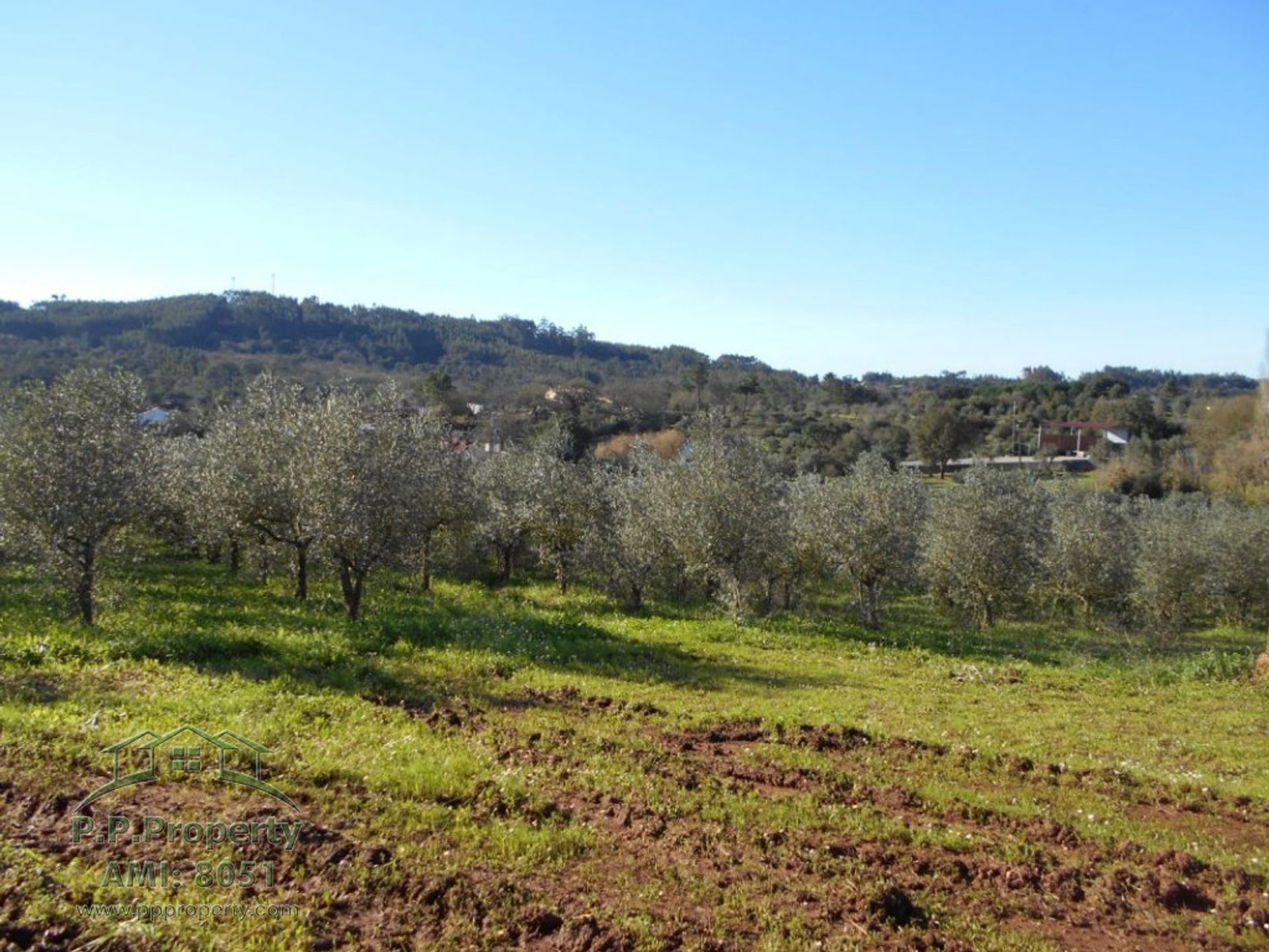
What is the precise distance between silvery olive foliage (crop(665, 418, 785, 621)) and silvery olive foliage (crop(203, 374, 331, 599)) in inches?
446

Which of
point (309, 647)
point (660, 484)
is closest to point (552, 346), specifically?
point (660, 484)

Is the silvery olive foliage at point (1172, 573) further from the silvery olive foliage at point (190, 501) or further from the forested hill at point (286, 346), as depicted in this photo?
the forested hill at point (286, 346)

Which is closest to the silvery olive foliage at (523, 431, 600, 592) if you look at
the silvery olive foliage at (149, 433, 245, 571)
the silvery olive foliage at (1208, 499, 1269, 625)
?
the silvery olive foliage at (149, 433, 245, 571)

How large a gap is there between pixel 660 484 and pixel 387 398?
9.65 meters

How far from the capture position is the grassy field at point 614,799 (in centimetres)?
577

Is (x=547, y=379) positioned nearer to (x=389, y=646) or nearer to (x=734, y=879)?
(x=389, y=646)

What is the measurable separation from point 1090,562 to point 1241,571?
22.6 ft

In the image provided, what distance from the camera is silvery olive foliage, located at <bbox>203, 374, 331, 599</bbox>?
20.3 meters

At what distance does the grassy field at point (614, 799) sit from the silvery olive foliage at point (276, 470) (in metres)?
4.55

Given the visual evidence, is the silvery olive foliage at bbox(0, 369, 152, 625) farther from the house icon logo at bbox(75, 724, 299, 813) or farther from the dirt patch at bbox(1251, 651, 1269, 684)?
the dirt patch at bbox(1251, 651, 1269, 684)

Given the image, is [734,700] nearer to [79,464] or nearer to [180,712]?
[180,712]

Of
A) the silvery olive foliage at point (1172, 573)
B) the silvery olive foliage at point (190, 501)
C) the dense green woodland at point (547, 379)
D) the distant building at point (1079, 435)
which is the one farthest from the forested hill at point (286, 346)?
the silvery olive foliage at point (1172, 573)

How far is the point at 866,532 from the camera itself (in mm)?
26094

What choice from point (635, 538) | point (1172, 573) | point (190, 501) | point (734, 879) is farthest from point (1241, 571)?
point (190, 501)
